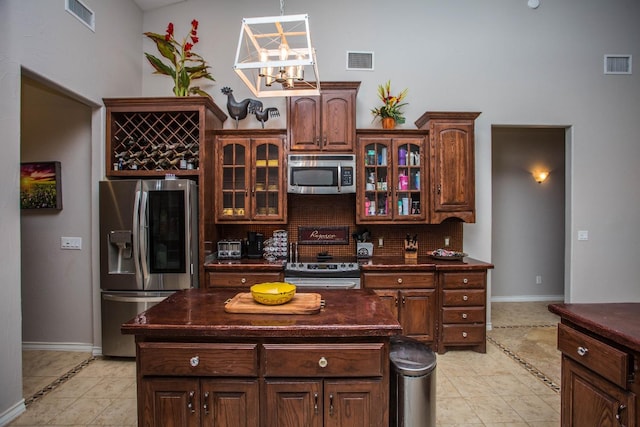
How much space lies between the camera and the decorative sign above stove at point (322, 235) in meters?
4.06

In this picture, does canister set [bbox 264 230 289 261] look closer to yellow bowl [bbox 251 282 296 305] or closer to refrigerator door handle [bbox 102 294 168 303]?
refrigerator door handle [bbox 102 294 168 303]

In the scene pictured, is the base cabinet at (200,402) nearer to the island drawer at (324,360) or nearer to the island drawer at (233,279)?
the island drawer at (324,360)

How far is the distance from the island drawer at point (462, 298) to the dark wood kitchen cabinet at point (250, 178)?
1898 mm

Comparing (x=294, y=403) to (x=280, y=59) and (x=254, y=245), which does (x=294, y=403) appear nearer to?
(x=280, y=59)

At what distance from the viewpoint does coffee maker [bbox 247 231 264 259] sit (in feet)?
12.6

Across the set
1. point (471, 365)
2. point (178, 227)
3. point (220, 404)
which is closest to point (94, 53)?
point (178, 227)

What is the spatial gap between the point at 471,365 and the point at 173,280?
9.92ft

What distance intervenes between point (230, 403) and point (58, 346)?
3050mm

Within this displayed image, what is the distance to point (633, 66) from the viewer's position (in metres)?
4.18

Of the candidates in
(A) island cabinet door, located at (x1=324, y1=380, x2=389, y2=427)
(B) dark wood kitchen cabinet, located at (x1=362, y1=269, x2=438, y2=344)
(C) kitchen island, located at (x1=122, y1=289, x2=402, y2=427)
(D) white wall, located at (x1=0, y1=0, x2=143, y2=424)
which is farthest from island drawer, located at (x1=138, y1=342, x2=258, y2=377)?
(B) dark wood kitchen cabinet, located at (x1=362, y1=269, x2=438, y2=344)

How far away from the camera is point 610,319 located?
1.55m

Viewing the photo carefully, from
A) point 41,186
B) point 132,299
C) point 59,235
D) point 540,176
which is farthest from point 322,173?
point 540,176

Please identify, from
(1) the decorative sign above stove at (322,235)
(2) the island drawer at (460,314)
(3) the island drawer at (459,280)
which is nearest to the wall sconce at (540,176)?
(3) the island drawer at (459,280)

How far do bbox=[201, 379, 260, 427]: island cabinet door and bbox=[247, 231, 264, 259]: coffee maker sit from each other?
2.27 m
